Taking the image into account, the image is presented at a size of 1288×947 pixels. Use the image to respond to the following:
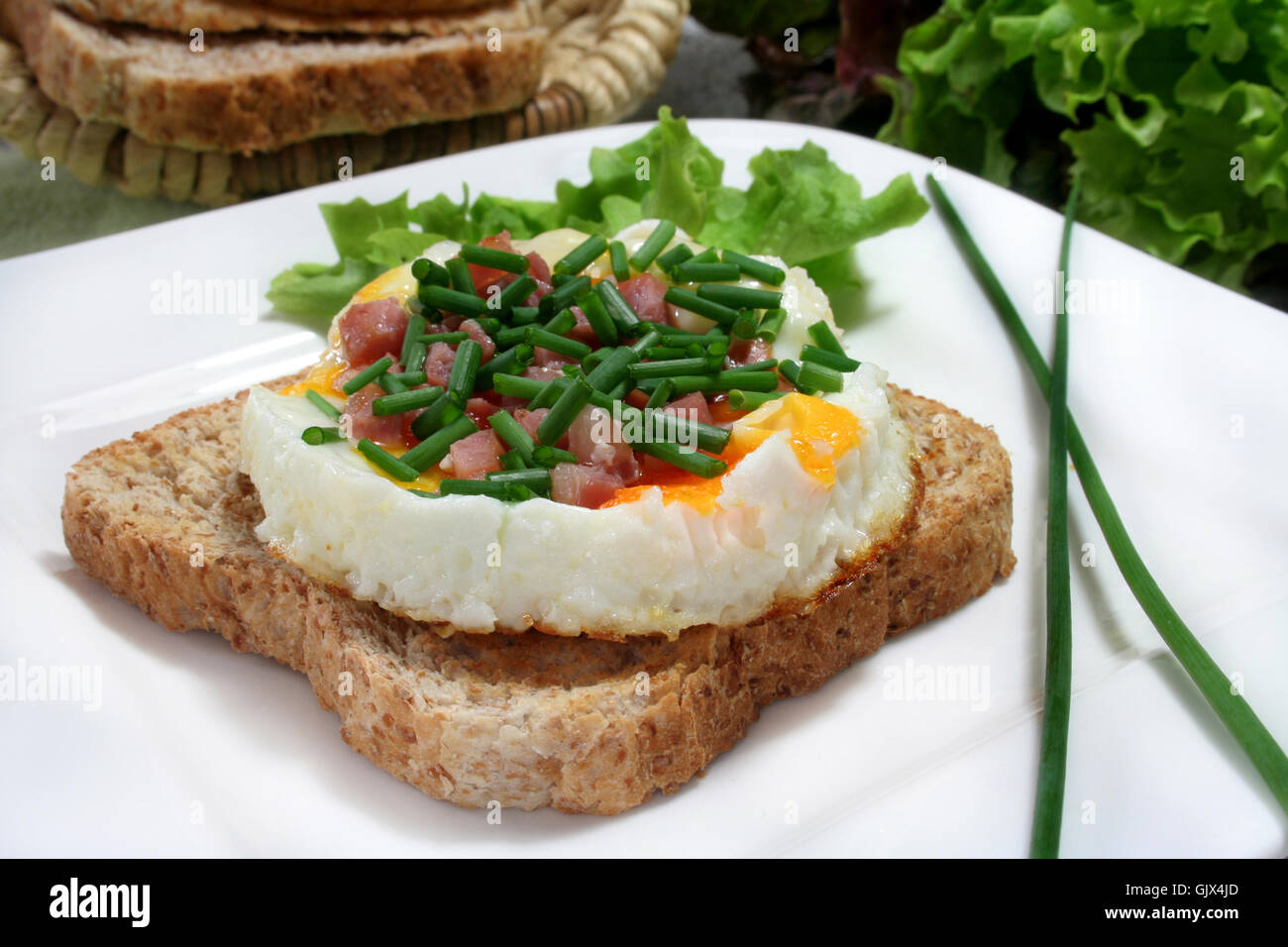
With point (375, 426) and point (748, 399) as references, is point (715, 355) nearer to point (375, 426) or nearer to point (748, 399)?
point (748, 399)

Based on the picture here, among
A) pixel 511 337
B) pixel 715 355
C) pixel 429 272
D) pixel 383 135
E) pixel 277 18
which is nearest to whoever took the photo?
pixel 715 355

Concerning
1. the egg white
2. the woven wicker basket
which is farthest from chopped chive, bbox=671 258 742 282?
the woven wicker basket

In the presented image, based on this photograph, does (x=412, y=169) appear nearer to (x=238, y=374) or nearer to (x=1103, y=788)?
(x=238, y=374)

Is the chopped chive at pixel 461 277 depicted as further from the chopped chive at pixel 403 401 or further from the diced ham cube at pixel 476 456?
the diced ham cube at pixel 476 456

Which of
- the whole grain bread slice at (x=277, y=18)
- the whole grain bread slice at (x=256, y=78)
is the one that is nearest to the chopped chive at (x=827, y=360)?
the whole grain bread slice at (x=256, y=78)

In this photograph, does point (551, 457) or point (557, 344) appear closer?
point (551, 457)

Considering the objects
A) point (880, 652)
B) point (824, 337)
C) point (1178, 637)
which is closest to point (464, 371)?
point (824, 337)

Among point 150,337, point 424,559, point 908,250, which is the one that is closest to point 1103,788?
point 424,559
